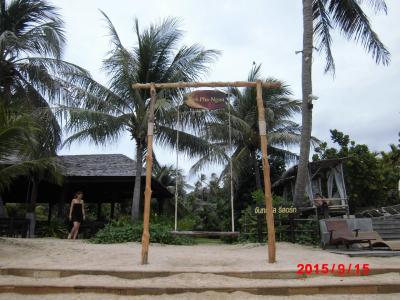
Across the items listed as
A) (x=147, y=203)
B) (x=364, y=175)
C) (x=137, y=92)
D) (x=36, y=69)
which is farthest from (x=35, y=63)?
(x=364, y=175)

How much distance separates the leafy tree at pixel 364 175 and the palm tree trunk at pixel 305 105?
876cm

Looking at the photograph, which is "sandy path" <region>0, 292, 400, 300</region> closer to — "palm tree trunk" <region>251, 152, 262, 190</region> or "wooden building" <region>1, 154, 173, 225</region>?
"wooden building" <region>1, 154, 173, 225</region>

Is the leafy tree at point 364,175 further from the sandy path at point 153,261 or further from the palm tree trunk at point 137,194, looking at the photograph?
the sandy path at point 153,261

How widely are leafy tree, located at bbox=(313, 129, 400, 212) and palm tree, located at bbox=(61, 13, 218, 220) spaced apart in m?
10.6

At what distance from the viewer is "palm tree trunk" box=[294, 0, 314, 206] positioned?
12531 millimetres

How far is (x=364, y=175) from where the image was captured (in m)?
21.3

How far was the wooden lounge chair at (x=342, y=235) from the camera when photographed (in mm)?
8992

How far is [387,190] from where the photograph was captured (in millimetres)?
22750

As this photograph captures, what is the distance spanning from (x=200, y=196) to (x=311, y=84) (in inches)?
907

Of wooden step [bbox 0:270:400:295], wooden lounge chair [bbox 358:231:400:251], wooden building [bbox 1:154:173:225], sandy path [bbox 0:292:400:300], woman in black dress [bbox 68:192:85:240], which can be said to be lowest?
sandy path [bbox 0:292:400:300]

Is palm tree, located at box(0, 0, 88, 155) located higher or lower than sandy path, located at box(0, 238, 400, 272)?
higher

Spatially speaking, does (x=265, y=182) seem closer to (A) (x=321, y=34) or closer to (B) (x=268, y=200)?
(B) (x=268, y=200)
